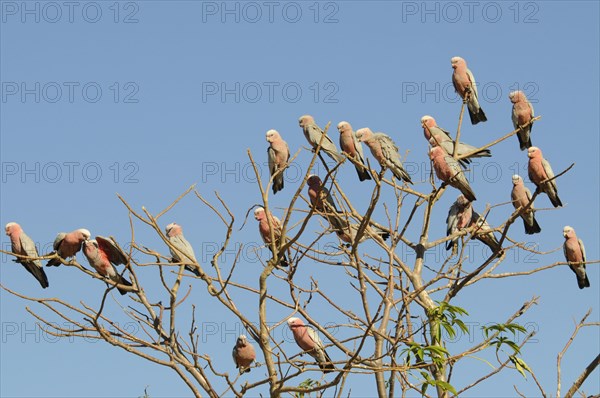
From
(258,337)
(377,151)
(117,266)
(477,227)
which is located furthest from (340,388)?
(377,151)

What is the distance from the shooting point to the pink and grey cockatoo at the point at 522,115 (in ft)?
31.3

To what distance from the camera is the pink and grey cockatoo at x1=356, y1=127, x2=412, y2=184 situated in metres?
8.46

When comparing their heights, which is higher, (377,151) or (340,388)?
(377,151)

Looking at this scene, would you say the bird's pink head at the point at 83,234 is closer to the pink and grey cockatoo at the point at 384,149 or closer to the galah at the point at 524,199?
the pink and grey cockatoo at the point at 384,149

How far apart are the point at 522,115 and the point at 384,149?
6.47 feet

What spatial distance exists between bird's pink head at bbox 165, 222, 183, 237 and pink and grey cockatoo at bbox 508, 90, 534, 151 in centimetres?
380

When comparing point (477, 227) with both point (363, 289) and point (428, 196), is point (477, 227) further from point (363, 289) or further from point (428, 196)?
point (363, 289)

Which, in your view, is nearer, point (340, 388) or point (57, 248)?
point (340, 388)

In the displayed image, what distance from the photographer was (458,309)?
18.5 feet

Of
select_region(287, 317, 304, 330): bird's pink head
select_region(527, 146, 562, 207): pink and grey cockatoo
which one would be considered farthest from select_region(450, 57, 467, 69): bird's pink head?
select_region(287, 317, 304, 330): bird's pink head

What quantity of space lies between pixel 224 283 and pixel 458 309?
152 cm

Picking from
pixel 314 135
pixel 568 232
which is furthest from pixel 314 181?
pixel 568 232

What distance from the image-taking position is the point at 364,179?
8578 millimetres

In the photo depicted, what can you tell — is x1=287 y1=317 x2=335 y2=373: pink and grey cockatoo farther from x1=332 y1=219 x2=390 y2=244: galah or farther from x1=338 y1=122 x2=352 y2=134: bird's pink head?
x1=338 y1=122 x2=352 y2=134: bird's pink head
